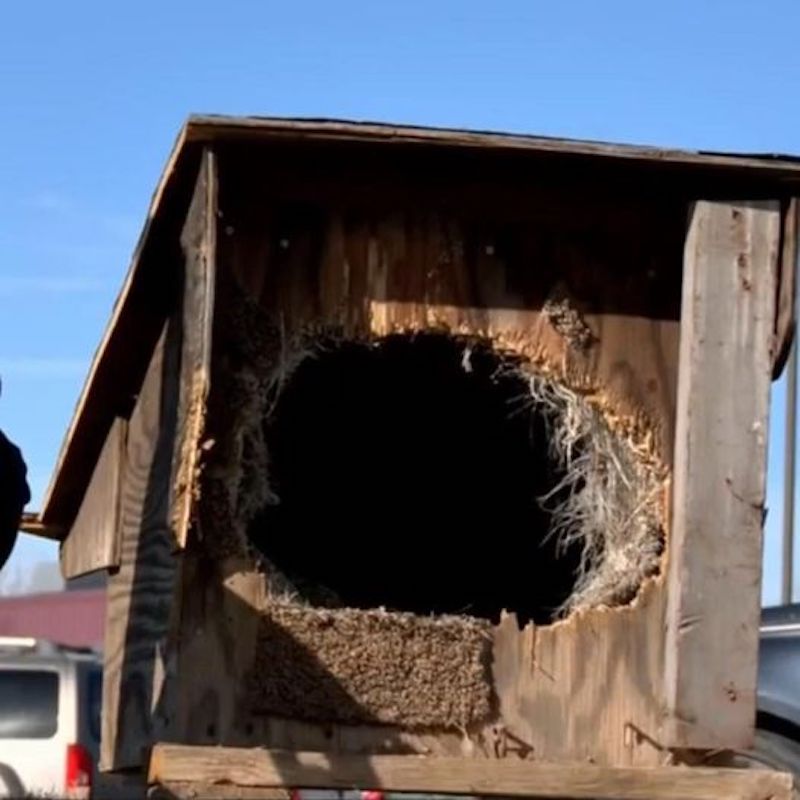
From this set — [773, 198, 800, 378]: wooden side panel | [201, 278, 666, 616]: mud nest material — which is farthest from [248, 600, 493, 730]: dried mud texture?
[773, 198, 800, 378]: wooden side panel

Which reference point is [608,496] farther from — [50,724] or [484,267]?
[50,724]

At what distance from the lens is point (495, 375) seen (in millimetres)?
7035

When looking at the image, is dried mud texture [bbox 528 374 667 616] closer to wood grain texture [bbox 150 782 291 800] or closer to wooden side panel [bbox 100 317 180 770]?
wooden side panel [bbox 100 317 180 770]

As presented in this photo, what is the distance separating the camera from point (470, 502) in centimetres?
886

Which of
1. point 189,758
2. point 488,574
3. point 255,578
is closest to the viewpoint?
point 189,758

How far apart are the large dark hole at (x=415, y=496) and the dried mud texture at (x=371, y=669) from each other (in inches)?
69.4

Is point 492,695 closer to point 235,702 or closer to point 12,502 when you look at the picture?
point 235,702

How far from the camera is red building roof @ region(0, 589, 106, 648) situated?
142ft

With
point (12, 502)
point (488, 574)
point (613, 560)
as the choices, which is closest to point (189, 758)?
point (12, 502)

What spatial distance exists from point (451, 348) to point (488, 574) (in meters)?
1.56

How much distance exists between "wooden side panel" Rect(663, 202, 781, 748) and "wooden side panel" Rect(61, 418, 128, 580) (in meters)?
2.24

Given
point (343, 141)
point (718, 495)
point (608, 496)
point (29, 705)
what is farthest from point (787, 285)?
point (29, 705)

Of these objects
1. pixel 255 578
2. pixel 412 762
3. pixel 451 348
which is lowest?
pixel 412 762

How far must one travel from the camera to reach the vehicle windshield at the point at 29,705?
16.2 m
